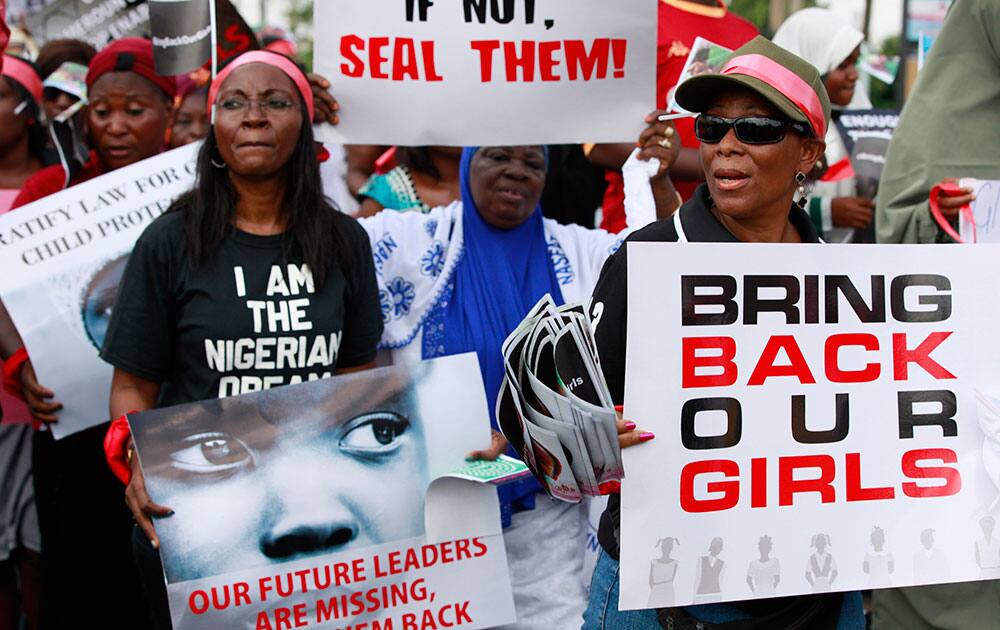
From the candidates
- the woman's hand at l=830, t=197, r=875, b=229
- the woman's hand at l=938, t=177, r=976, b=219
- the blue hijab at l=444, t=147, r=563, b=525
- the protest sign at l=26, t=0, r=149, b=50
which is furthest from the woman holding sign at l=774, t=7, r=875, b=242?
the protest sign at l=26, t=0, r=149, b=50

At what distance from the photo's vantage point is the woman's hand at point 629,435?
99.3 inches

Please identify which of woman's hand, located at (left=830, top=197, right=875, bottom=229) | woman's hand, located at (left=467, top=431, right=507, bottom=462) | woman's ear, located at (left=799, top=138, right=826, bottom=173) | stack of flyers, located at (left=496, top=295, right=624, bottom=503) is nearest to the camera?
stack of flyers, located at (left=496, top=295, right=624, bottom=503)

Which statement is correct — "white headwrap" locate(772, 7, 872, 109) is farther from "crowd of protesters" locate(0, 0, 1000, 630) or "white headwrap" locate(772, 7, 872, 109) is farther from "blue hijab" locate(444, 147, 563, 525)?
"blue hijab" locate(444, 147, 563, 525)

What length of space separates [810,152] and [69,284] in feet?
7.90

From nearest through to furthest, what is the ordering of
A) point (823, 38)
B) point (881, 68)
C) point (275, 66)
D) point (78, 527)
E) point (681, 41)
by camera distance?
point (275, 66) → point (78, 527) → point (681, 41) → point (823, 38) → point (881, 68)

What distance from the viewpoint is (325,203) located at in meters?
3.69

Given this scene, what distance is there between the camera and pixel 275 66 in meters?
3.65

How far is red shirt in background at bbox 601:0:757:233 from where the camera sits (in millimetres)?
4824

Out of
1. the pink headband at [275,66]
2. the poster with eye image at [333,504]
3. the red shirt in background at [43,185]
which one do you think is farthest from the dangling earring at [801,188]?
the red shirt in background at [43,185]

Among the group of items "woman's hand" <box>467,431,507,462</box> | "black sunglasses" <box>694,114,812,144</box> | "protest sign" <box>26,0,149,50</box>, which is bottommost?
"woman's hand" <box>467,431,507,462</box>

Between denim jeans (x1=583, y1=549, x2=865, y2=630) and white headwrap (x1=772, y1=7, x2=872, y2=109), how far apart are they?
11.4 ft

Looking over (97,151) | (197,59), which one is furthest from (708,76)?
(97,151)

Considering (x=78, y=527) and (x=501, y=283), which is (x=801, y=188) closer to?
(x=501, y=283)

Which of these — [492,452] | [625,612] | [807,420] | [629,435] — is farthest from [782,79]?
[492,452]
